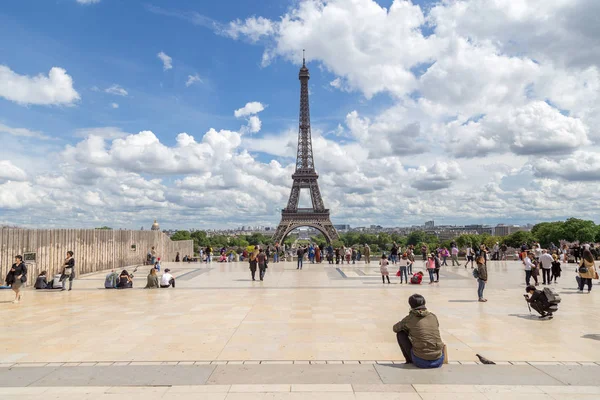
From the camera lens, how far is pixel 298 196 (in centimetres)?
9325

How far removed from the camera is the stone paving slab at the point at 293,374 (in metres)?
6.54

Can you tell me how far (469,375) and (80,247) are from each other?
2276 cm

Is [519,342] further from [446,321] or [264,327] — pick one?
[264,327]

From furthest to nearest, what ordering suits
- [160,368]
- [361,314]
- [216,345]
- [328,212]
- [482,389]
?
[328,212] < [361,314] < [216,345] < [160,368] < [482,389]

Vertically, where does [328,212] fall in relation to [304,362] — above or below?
above

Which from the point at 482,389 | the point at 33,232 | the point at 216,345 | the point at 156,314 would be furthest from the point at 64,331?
the point at 33,232

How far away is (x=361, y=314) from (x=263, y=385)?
612 centimetres

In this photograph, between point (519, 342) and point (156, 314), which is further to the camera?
point (156, 314)

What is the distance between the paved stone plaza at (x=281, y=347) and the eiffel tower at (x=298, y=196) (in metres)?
71.8

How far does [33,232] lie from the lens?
20000 mm

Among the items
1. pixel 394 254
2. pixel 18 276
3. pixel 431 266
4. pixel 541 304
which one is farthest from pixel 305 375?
pixel 394 254

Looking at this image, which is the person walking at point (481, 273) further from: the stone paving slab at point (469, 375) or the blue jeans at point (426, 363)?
the blue jeans at point (426, 363)

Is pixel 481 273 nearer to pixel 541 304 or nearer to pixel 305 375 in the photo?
pixel 541 304

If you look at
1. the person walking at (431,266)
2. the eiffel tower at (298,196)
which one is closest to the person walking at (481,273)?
the person walking at (431,266)
